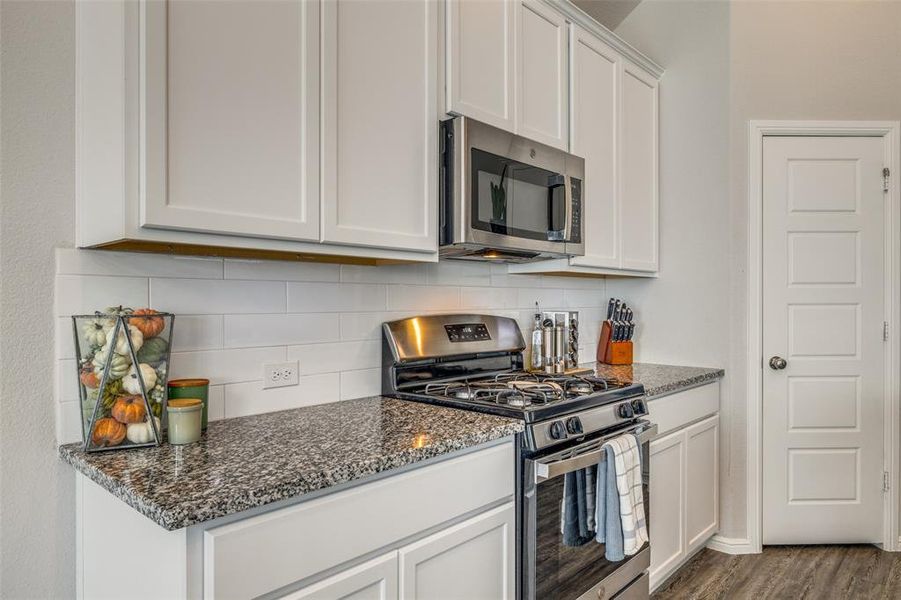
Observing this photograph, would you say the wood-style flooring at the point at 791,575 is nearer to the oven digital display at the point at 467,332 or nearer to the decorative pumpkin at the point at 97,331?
the oven digital display at the point at 467,332

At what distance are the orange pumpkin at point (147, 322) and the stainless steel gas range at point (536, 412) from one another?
0.85m

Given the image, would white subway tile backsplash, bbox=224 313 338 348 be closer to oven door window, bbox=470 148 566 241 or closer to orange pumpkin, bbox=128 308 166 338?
orange pumpkin, bbox=128 308 166 338

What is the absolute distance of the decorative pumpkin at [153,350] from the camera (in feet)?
4.37

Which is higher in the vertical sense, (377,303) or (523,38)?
(523,38)

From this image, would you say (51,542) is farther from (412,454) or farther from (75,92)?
(75,92)

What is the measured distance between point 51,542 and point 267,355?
69 cm

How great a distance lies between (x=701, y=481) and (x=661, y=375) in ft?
1.79

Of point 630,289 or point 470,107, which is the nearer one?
point 470,107

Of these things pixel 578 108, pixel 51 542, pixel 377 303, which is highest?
pixel 578 108

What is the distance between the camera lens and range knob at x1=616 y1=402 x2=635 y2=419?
2048 mm

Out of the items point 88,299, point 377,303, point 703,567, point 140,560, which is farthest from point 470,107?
point 703,567

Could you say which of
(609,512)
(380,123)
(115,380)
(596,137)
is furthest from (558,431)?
(596,137)

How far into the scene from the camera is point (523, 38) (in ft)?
7.43

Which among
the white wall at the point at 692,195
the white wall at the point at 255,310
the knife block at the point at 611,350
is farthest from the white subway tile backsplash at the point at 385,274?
the white wall at the point at 692,195
